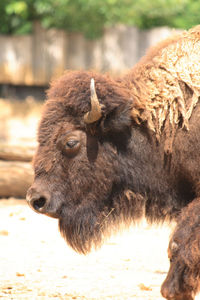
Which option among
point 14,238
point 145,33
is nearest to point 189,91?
point 14,238

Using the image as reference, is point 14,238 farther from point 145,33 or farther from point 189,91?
point 145,33

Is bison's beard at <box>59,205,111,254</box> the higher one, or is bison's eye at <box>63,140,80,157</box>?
bison's eye at <box>63,140,80,157</box>

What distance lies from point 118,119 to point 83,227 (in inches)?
35.5

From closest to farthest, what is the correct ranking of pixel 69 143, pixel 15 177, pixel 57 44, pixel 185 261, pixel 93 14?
pixel 185 261, pixel 69 143, pixel 15 177, pixel 93 14, pixel 57 44

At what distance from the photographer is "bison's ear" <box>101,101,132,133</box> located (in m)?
4.35

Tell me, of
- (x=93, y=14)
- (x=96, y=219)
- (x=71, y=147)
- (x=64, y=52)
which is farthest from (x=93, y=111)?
(x=64, y=52)

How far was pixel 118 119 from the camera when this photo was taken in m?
4.36

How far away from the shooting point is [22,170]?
8.51 meters

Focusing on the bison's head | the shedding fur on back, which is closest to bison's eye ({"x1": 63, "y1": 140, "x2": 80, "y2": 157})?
the bison's head

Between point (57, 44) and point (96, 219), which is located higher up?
point (96, 219)

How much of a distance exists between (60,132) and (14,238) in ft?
7.89

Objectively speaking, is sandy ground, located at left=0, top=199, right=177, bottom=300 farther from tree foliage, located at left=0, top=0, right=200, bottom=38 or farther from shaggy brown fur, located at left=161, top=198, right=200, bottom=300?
tree foliage, located at left=0, top=0, right=200, bottom=38

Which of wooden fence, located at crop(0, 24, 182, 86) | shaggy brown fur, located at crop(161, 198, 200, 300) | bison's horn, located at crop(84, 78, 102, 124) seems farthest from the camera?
wooden fence, located at crop(0, 24, 182, 86)

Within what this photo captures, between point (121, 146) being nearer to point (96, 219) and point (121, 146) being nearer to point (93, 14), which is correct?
point (96, 219)
